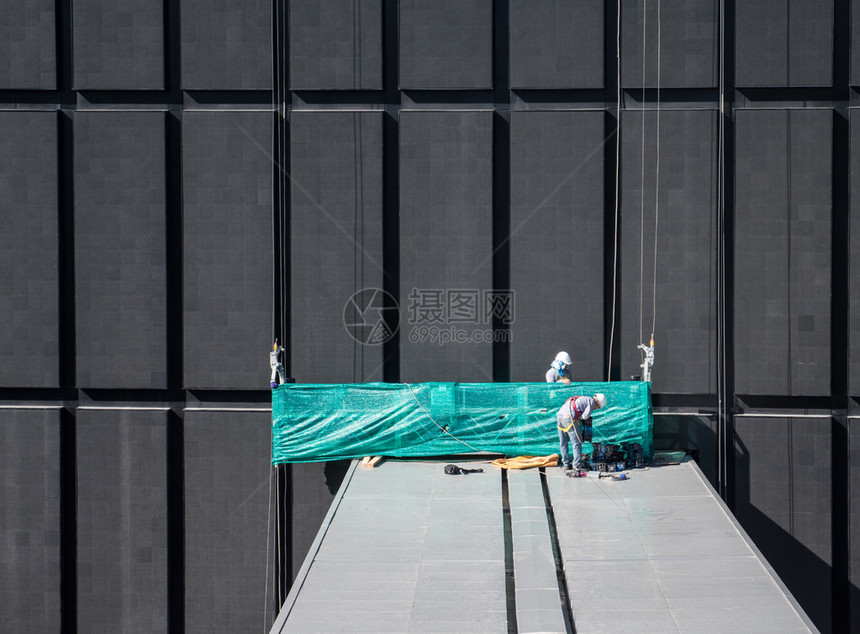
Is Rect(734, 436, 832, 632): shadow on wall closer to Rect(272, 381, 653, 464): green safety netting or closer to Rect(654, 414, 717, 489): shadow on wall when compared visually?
Rect(654, 414, 717, 489): shadow on wall

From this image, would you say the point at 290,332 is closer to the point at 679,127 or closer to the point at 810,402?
the point at 679,127

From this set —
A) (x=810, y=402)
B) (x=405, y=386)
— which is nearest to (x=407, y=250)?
(x=405, y=386)

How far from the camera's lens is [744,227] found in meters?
13.3

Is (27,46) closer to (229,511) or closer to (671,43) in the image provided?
(229,511)

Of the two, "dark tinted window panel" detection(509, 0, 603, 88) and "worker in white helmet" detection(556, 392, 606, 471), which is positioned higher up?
"dark tinted window panel" detection(509, 0, 603, 88)

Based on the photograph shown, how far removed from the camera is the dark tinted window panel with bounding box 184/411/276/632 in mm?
13805

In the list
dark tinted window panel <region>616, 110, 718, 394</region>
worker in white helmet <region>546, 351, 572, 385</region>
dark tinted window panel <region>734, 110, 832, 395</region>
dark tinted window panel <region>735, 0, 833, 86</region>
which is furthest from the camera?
dark tinted window panel <region>616, 110, 718, 394</region>

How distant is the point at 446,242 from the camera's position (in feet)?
44.4

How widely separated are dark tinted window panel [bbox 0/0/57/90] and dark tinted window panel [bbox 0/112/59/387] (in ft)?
2.04

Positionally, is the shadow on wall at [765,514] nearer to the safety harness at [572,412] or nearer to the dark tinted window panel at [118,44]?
the safety harness at [572,412]

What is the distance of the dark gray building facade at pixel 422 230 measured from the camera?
13.3m

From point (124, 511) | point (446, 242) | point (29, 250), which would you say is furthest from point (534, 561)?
point (29, 250)

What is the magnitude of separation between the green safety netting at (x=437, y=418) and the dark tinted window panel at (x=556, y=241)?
107cm

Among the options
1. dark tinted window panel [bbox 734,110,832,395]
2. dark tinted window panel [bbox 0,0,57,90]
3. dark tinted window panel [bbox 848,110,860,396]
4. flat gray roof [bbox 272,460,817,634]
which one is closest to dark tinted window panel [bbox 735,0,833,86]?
dark tinted window panel [bbox 734,110,832,395]
